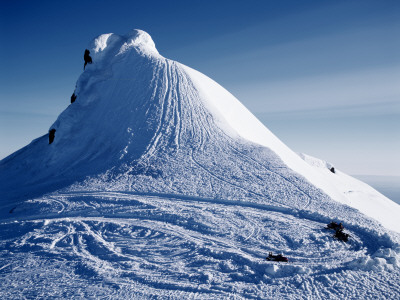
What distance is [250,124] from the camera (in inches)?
1101

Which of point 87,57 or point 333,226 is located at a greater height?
point 87,57

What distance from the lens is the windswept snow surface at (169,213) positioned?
27.7 ft

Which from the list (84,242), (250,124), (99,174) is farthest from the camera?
(250,124)

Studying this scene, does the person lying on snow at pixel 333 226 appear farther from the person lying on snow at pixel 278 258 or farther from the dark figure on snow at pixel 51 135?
the dark figure on snow at pixel 51 135

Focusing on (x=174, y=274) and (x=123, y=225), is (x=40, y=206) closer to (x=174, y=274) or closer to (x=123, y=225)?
(x=123, y=225)

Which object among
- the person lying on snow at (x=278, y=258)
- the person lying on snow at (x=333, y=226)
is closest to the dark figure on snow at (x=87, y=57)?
the person lying on snow at (x=333, y=226)

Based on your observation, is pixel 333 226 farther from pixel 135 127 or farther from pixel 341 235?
pixel 135 127

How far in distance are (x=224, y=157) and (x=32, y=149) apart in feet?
65.4

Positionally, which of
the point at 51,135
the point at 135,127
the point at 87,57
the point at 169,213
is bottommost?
the point at 169,213

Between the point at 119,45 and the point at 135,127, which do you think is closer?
the point at 135,127

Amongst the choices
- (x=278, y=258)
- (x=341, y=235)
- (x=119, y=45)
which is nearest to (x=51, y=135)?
(x=119, y=45)

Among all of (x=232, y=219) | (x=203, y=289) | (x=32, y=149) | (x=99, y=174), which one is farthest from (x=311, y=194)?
(x=32, y=149)

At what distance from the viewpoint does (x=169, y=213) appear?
13.1 m

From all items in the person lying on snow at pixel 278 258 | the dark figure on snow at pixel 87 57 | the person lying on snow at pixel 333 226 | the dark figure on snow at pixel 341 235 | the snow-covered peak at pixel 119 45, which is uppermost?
the snow-covered peak at pixel 119 45
